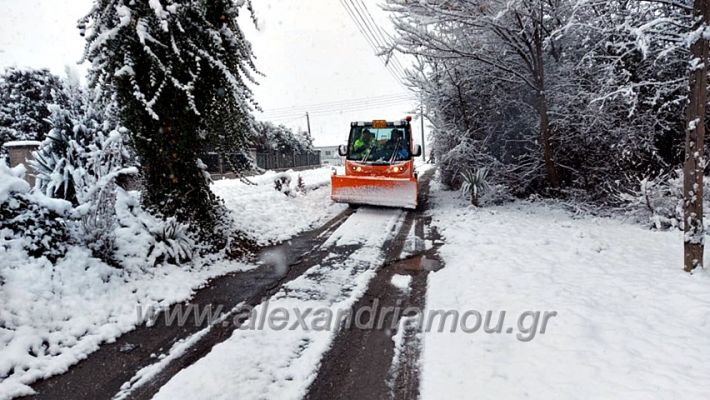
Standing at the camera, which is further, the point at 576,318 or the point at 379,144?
the point at 379,144

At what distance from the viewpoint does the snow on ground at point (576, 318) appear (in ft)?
8.84

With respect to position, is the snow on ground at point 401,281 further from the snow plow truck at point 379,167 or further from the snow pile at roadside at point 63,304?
the snow plow truck at point 379,167

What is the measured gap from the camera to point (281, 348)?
3252 mm

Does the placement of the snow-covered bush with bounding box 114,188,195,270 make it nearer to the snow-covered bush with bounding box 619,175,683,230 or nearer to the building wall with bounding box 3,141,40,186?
the building wall with bounding box 3,141,40,186

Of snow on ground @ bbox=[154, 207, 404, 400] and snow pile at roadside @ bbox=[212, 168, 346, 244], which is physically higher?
snow pile at roadside @ bbox=[212, 168, 346, 244]

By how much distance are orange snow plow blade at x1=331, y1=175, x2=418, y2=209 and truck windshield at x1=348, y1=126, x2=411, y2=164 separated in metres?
0.83

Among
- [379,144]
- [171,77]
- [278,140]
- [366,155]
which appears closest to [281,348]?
[171,77]

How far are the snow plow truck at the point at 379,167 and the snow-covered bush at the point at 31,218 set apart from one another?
643 cm

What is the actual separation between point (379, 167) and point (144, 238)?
6.34 metres

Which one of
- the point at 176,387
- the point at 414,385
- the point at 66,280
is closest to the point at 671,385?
the point at 414,385

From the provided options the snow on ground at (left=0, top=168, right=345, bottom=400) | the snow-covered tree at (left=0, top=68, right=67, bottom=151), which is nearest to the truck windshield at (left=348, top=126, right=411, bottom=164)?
the snow on ground at (left=0, top=168, right=345, bottom=400)

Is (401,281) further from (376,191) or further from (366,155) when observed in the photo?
(366,155)

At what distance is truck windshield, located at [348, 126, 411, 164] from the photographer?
10219 millimetres

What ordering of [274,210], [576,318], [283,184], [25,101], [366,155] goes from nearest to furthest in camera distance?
[576,318] < [274,210] < [366,155] < [283,184] < [25,101]
